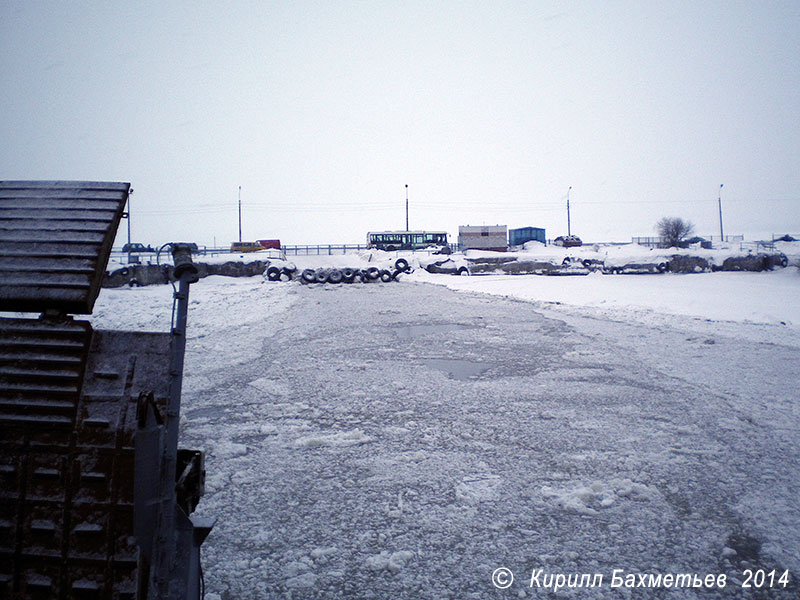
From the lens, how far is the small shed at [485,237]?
5725 centimetres

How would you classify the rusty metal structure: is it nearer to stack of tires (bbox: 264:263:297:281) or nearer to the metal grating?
the metal grating

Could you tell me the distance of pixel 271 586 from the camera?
2.24 m

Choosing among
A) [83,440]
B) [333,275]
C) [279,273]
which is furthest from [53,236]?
[279,273]

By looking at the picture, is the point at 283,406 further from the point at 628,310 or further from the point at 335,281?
the point at 335,281

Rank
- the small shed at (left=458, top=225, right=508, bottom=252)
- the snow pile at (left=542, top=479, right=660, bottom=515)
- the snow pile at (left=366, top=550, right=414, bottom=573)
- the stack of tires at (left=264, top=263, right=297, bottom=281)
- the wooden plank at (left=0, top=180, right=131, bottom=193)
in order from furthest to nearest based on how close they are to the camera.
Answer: the small shed at (left=458, top=225, right=508, bottom=252) < the stack of tires at (left=264, top=263, right=297, bottom=281) < the snow pile at (left=542, top=479, right=660, bottom=515) < the snow pile at (left=366, top=550, right=414, bottom=573) < the wooden plank at (left=0, top=180, right=131, bottom=193)

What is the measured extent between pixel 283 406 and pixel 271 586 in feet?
8.82

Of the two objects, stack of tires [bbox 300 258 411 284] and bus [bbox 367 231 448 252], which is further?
bus [bbox 367 231 448 252]

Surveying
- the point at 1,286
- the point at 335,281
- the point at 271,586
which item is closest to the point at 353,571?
the point at 271,586

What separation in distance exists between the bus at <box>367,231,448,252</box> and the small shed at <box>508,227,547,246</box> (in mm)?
9265

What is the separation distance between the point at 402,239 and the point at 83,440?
58.0 meters

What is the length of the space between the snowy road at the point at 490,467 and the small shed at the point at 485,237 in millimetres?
50456

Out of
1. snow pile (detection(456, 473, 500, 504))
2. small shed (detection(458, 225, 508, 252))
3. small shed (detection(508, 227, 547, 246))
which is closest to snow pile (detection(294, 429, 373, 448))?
snow pile (detection(456, 473, 500, 504))

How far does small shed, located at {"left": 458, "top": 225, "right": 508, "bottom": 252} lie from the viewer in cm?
5725

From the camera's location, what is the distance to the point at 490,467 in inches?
137
